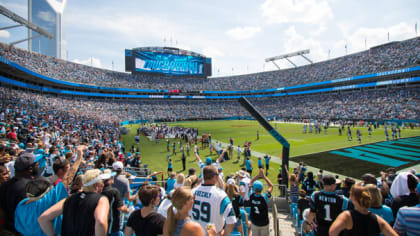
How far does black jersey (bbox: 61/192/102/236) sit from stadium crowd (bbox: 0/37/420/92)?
1841 inches

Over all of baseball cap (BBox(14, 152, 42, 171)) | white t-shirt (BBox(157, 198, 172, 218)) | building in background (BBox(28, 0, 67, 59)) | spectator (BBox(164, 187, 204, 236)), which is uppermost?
building in background (BBox(28, 0, 67, 59))

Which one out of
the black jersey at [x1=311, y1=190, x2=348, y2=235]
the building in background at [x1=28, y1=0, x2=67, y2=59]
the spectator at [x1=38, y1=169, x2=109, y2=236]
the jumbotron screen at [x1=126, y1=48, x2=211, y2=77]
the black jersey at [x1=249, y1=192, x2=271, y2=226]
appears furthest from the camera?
the building in background at [x1=28, y1=0, x2=67, y2=59]

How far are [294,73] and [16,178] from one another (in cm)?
8245

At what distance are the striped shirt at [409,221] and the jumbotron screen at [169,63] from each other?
76415 mm

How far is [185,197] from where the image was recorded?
222cm

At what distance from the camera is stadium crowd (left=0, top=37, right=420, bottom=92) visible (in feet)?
152

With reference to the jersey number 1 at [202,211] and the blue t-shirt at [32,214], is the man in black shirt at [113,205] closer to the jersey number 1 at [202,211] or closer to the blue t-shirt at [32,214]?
the blue t-shirt at [32,214]

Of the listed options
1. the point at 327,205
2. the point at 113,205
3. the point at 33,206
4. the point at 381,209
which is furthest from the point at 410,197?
the point at 33,206

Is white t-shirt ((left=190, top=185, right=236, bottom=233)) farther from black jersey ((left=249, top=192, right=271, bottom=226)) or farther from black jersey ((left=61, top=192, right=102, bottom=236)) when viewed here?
black jersey ((left=249, top=192, right=271, bottom=226))

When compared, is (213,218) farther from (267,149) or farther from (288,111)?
(288,111)

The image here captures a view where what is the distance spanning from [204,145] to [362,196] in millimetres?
20823

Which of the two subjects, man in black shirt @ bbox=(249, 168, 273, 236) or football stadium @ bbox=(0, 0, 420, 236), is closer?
football stadium @ bbox=(0, 0, 420, 236)

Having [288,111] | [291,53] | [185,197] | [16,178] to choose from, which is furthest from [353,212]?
[291,53]

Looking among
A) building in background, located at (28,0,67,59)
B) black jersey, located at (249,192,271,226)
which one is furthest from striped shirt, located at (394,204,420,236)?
building in background, located at (28,0,67,59)
